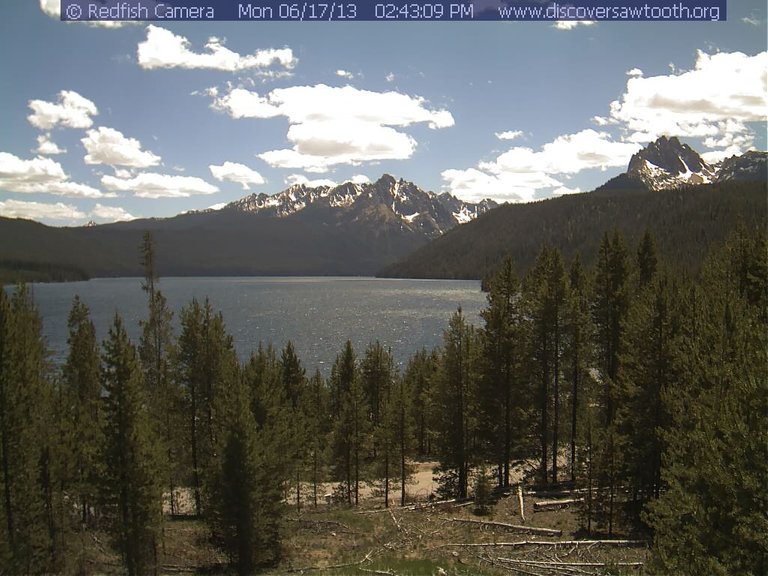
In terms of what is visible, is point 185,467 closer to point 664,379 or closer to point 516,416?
point 516,416

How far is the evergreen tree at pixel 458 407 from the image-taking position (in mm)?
32969

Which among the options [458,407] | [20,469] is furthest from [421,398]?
[20,469]

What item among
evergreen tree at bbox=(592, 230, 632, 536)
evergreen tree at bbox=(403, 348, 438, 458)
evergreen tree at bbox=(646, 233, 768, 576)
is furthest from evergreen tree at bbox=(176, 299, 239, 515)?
evergreen tree at bbox=(646, 233, 768, 576)

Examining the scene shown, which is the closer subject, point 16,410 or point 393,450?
point 16,410

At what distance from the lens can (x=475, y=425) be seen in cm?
3306

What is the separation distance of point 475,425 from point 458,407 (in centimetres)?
152

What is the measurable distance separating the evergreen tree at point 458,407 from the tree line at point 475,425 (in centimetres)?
12

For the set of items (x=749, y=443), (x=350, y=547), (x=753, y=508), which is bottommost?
(x=350, y=547)

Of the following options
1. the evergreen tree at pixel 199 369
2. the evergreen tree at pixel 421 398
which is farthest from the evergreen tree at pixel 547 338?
the evergreen tree at pixel 199 369

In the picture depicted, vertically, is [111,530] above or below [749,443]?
below

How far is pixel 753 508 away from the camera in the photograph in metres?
12.3

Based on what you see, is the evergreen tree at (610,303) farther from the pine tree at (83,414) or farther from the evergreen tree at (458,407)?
the pine tree at (83,414)

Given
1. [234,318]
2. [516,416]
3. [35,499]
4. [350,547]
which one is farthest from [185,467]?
[234,318]

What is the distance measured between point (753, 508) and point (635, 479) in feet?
41.3
